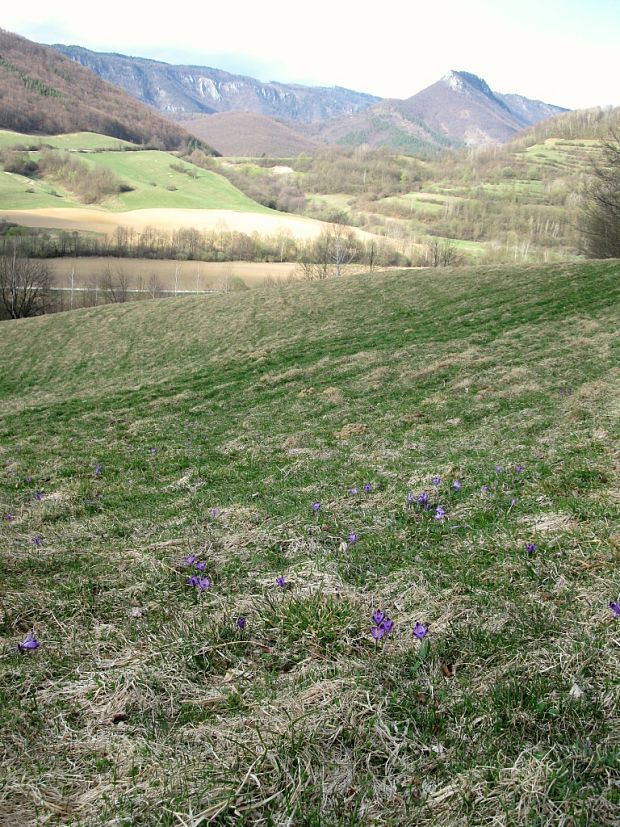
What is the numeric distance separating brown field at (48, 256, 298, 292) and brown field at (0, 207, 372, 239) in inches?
895

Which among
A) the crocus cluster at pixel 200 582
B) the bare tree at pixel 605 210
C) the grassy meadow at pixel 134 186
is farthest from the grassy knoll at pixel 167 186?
the crocus cluster at pixel 200 582

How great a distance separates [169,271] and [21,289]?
3016 cm

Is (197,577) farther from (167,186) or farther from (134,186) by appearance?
(167,186)

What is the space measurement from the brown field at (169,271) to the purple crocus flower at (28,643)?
79.1 m

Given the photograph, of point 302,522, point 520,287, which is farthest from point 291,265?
point 302,522

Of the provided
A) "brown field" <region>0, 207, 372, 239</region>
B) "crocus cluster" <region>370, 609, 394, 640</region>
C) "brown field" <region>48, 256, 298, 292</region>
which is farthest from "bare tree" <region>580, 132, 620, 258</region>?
"brown field" <region>0, 207, 372, 239</region>

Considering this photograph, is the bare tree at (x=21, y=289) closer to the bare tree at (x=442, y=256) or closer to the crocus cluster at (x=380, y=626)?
the bare tree at (x=442, y=256)

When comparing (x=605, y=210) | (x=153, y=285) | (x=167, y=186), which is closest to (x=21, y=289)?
(x=153, y=285)

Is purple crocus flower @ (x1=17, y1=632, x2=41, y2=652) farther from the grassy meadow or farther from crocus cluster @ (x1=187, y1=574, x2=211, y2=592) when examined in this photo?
the grassy meadow

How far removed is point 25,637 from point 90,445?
1052cm

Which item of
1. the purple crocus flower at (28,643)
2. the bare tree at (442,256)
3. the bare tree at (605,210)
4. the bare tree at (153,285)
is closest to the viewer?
the purple crocus flower at (28,643)

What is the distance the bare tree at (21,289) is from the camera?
61.6 meters

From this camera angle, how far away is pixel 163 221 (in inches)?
5108

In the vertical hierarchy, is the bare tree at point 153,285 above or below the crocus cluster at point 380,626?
above
